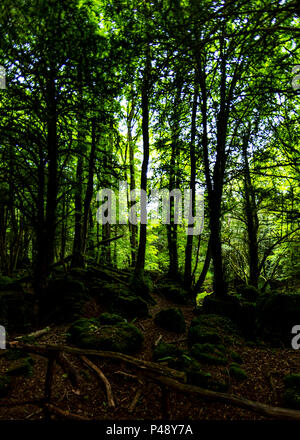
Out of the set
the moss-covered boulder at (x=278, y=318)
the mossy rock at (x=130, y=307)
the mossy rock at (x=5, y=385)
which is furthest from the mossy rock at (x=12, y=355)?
the moss-covered boulder at (x=278, y=318)

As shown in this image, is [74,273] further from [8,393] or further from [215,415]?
[215,415]

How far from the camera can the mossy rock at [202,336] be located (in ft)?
19.4

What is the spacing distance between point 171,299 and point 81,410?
8803 mm

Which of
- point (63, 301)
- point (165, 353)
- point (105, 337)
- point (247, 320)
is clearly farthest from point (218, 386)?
point (63, 301)

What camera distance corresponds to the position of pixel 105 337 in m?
5.19

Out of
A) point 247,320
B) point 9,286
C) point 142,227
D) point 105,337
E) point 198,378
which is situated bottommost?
point 247,320

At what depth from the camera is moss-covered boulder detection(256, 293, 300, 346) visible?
6.53 m

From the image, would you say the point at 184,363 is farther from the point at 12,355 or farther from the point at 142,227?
the point at 142,227

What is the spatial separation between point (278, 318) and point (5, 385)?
6.83 m

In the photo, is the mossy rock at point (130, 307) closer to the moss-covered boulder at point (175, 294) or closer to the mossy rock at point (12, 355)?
the mossy rock at point (12, 355)

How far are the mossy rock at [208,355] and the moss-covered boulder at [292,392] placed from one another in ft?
4.03

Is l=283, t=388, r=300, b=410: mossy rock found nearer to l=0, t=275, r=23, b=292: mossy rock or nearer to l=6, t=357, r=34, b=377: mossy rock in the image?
l=6, t=357, r=34, b=377: mossy rock

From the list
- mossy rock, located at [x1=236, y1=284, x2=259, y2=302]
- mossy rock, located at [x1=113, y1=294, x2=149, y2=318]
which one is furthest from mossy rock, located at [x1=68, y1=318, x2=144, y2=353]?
mossy rock, located at [x1=236, y1=284, x2=259, y2=302]
